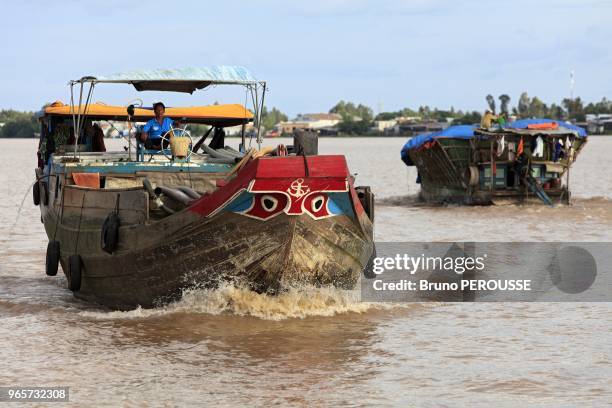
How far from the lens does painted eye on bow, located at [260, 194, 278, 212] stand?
896cm

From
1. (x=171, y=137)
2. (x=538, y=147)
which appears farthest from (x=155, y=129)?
(x=538, y=147)

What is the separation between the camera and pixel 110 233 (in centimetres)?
1011

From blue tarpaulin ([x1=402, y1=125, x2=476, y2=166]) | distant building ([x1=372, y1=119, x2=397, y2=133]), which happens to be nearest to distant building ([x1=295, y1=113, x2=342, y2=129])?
distant building ([x1=372, y1=119, x2=397, y2=133])

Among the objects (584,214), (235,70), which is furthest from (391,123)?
(235,70)

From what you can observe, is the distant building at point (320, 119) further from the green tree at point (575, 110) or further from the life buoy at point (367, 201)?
the life buoy at point (367, 201)

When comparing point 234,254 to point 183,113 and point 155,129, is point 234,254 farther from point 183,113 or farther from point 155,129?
point 183,113

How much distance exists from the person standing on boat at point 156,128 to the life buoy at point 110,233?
1.69 meters

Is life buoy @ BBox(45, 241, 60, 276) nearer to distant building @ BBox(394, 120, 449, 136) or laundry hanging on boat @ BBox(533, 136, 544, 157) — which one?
laundry hanging on boat @ BBox(533, 136, 544, 157)

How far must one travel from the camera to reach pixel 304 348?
361 inches

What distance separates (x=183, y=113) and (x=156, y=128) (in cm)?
217

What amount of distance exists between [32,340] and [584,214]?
614 inches

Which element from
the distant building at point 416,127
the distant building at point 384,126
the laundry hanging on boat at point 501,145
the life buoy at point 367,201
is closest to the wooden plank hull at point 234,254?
the life buoy at point 367,201

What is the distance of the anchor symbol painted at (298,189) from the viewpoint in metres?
8.86

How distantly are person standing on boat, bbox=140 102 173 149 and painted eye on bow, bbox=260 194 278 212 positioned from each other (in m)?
3.09
